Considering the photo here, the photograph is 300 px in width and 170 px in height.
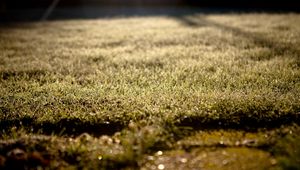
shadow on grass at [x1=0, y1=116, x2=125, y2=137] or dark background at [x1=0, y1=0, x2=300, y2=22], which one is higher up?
shadow on grass at [x1=0, y1=116, x2=125, y2=137]

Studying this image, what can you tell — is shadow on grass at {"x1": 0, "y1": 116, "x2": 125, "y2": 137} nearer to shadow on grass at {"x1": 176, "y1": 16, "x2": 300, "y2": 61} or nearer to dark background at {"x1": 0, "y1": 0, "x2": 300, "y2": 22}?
shadow on grass at {"x1": 176, "y1": 16, "x2": 300, "y2": 61}

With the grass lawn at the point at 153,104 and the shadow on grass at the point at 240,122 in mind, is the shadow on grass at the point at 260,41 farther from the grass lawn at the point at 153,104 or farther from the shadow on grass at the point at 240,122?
the shadow on grass at the point at 240,122

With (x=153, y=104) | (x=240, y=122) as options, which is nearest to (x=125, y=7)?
(x=153, y=104)

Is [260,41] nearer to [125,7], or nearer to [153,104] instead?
[153,104]

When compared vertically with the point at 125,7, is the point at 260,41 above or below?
above

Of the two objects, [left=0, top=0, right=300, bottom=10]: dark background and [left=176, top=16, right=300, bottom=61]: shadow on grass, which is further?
[left=0, top=0, right=300, bottom=10]: dark background

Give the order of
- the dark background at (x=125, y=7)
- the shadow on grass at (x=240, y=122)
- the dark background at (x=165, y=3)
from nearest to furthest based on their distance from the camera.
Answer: the shadow on grass at (x=240, y=122) < the dark background at (x=125, y=7) < the dark background at (x=165, y=3)

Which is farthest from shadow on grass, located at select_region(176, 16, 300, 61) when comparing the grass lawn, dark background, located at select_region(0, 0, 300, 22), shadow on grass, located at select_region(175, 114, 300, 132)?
dark background, located at select_region(0, 0, 300, 22)

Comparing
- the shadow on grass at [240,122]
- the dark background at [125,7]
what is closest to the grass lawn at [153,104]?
the shadow on grass at [240,122]
